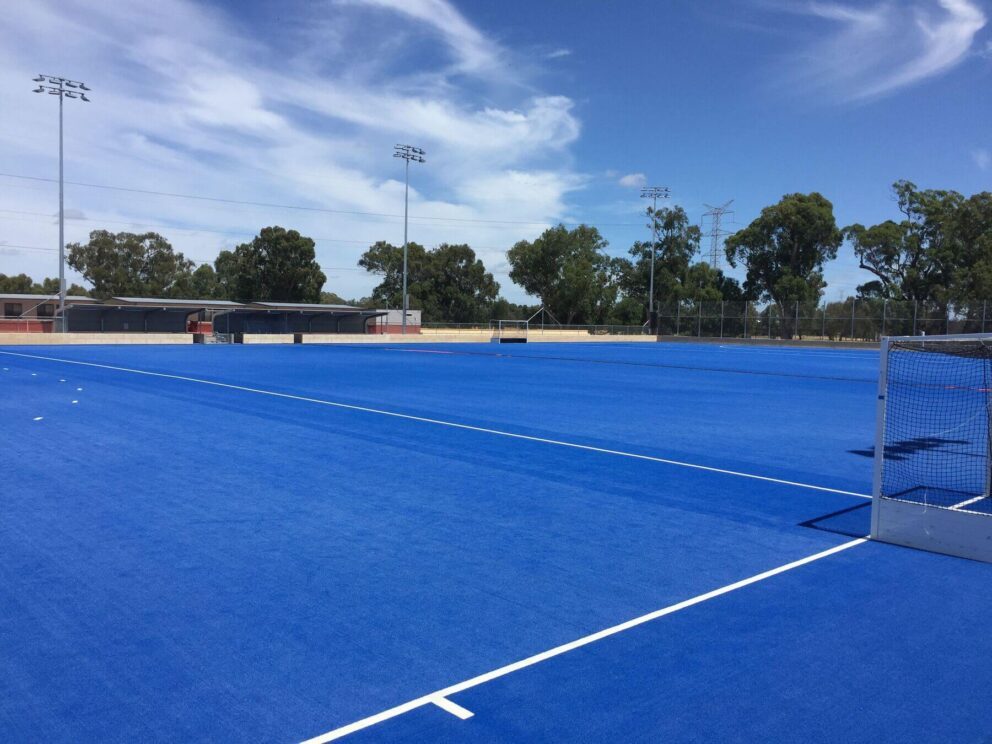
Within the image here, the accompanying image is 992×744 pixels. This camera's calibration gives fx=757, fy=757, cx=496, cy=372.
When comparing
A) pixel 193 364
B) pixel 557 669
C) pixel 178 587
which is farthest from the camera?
pixel 193 364

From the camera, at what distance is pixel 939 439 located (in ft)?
42.6

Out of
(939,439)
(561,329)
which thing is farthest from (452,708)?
(561,329)

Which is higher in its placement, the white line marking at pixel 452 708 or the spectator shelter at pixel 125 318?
the spectator shelter at pixel 125 318

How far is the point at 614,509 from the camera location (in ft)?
26.2

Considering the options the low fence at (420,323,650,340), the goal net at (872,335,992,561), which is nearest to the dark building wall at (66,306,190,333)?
the low fence at (420,323,650,340)

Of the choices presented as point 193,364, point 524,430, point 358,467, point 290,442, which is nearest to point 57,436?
point 290,442

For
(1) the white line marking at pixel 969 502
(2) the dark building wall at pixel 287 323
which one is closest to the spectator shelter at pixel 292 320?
Result: (2) the dark building wall at pixel 287 323

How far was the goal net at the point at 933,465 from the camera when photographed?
6.67 metres

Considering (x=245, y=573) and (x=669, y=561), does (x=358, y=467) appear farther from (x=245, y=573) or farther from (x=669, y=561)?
(x=669, y=561)

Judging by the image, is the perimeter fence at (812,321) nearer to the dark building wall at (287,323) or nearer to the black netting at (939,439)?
the dark building wall at (287,323)

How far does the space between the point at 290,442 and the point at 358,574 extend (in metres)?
6.24

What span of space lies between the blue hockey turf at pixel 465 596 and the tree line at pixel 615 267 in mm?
67166

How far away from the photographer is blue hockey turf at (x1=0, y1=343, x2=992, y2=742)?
385 cm

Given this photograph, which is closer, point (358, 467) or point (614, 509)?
point (614, 509)
